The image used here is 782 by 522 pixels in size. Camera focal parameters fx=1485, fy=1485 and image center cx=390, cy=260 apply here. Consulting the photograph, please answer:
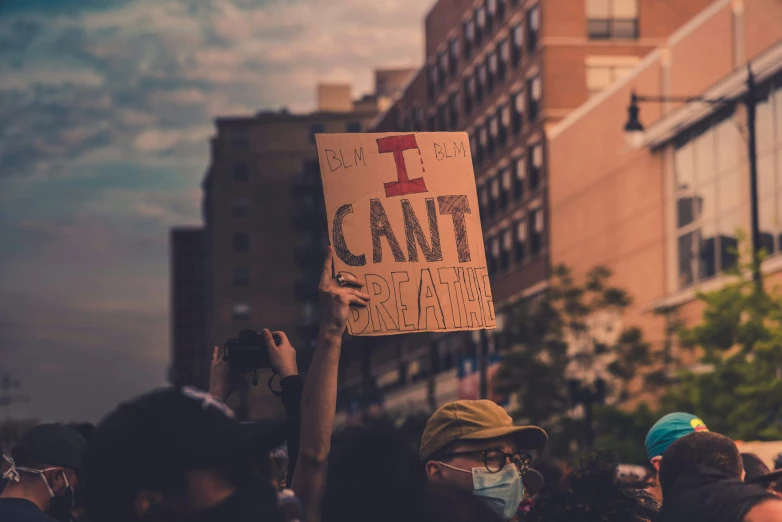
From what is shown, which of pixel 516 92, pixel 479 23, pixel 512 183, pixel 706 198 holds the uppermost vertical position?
pixel 479 23

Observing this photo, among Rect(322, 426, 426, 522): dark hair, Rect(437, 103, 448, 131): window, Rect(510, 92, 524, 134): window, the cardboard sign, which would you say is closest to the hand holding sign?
the cardboard sign

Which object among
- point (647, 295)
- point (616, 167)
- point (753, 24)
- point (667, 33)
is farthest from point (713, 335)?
point (667, 33)

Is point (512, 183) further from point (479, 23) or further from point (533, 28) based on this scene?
point (479, 23)

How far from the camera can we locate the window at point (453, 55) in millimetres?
70000

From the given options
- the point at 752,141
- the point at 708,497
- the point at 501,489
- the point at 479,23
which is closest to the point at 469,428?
the point at 501,489

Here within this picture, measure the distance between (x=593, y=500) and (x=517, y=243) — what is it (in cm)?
5437

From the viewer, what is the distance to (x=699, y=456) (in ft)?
17.0

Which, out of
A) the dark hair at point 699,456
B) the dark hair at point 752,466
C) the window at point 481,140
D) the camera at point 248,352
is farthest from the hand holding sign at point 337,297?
the window at point 481,140

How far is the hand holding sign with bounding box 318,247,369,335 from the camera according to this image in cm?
479

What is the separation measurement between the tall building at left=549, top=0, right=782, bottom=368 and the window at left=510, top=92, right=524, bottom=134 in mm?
7003

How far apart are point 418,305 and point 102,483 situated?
2.55 meters

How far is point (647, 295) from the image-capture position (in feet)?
141

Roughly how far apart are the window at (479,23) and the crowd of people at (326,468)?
193ft

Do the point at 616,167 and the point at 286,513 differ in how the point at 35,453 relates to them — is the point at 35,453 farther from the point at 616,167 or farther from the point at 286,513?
the point at 616,167
